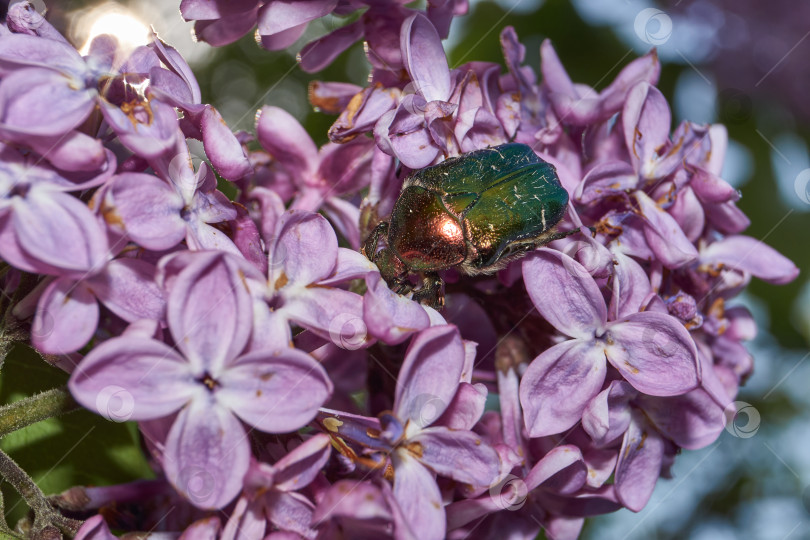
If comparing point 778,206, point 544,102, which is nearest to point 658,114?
point 544,102

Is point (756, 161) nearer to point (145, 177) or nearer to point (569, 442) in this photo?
point (569, 442)

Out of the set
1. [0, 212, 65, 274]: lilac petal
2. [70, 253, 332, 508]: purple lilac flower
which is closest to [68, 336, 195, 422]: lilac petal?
[70, 253, 332, 508]: purple lilac flower

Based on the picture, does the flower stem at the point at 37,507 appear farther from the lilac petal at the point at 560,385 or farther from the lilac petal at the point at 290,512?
the lilac petal at the point at 560,385

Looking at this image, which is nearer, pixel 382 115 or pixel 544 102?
pixel 382 115

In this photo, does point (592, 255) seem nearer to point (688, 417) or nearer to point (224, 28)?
point (688, 417)

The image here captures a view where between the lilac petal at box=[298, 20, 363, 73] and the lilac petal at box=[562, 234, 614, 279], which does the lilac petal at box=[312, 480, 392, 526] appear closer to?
the lilac petal at box=[562, 234, 614, 279]

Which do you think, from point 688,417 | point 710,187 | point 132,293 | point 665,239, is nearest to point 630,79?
point 710,187

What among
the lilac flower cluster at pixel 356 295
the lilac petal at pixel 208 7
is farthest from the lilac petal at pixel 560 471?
the lilac petal at pixel 208 7
